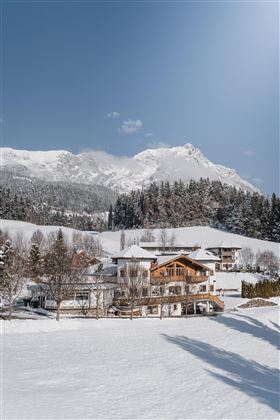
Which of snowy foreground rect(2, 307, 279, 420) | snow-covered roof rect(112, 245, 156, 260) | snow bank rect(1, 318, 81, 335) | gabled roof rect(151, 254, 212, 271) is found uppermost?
snow-covered roof rect(112, 245, 156, 260)

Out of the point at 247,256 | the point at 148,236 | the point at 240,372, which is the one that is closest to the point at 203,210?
the point at 148,236

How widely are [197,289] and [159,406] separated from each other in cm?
4248

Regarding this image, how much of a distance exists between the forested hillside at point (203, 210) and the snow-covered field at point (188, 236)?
789 cm

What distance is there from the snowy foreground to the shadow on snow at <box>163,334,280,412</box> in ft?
0.22

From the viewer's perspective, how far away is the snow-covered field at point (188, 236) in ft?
356

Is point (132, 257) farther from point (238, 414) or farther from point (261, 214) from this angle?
point (261, 214)

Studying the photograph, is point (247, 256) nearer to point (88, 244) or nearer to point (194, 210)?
point (88, 244)

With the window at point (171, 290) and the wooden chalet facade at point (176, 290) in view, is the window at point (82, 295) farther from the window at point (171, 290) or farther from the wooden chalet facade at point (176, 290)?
the window at point (171, 290)

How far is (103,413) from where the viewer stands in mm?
16328

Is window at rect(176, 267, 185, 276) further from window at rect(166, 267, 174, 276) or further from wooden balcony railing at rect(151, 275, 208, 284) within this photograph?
wooden balcony railing at rect(151, 275, 208, 284)

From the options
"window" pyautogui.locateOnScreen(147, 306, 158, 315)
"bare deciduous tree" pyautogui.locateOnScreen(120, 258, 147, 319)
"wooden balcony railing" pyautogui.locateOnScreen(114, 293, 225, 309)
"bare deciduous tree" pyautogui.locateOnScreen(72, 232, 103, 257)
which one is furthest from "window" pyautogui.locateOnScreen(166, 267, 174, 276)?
"bare deciduous tree" pyautogui.locateOnScreen(72, 232, 103, 257)

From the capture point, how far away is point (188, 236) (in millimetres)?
119312

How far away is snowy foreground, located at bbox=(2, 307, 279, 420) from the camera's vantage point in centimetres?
1722

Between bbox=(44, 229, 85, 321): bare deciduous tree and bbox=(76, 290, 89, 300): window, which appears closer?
bbox=(44, 229, 85, 321): bare deciduous tree
